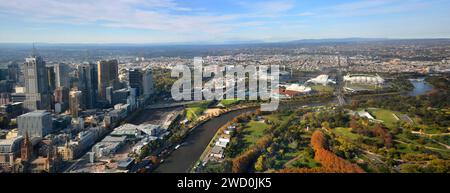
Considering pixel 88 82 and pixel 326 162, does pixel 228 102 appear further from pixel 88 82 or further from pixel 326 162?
pixel 326 162

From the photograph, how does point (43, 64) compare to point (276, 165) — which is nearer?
point (276, 165)

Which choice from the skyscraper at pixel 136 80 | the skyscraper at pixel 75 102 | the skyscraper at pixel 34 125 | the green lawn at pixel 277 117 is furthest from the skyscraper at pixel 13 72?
the green lawn at pixel 277 117

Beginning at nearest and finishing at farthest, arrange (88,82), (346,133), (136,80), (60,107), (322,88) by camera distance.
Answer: (346,133) < (60,107) < (88,82) < (136,80) < (322,88)

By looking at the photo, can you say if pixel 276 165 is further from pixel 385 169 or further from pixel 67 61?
pixel 67 61

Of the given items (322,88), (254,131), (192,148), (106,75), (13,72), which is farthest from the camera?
(322,88)

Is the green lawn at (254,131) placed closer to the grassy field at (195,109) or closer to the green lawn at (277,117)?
the green lawn at (277,117)

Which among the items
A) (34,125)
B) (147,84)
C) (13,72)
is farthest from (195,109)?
(13,72)
